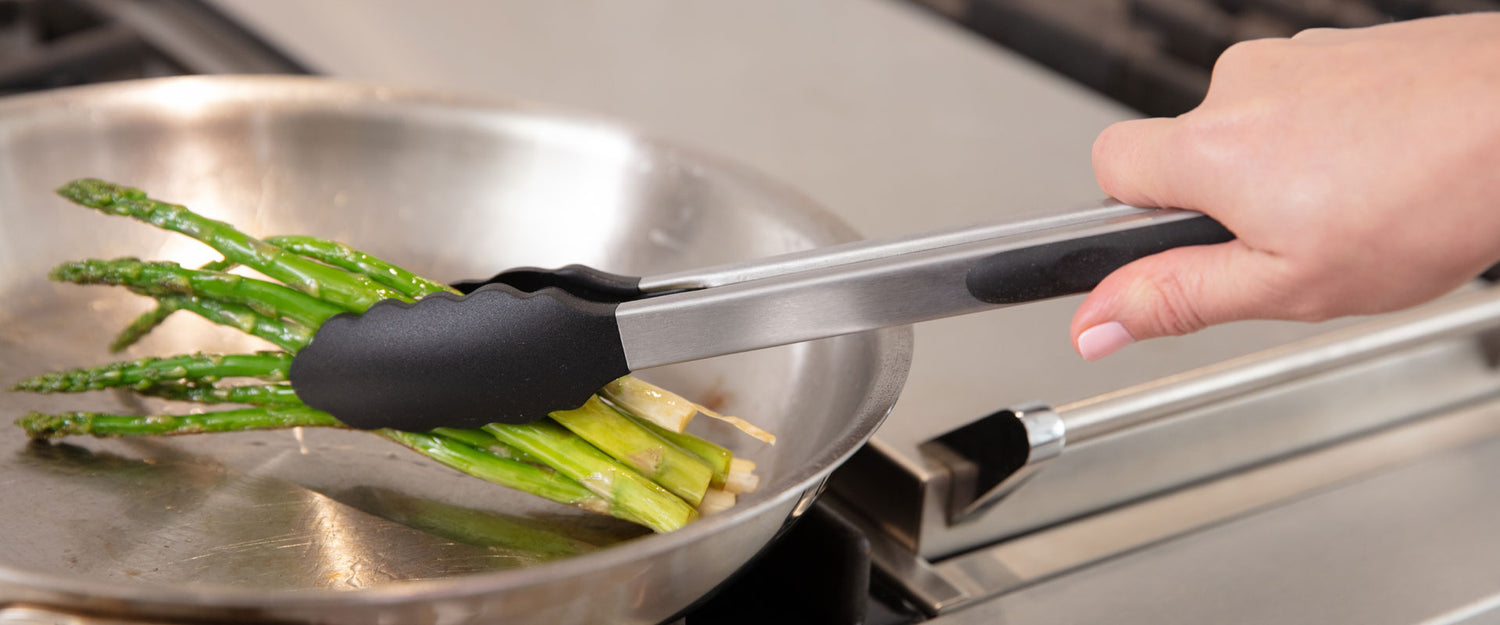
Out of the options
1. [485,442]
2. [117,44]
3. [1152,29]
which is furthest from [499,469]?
[1152,29]

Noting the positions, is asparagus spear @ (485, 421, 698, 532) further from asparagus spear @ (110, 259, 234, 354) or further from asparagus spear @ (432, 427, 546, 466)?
asparagus spear @ (110, 259, 234, 354)

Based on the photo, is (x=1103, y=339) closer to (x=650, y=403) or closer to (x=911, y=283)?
(x=911, y=283)

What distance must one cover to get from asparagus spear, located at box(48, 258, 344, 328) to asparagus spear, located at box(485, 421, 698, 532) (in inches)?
5.6

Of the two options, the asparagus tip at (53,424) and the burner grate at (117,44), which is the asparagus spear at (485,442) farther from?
the burner grate at (117,44)

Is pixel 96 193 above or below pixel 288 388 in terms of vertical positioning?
above

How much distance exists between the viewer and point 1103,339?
0.60 m

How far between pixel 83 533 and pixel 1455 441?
939 mm

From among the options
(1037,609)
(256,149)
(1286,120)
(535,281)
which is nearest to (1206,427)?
(1037,609)

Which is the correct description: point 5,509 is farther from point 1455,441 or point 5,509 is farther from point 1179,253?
point 1455,441

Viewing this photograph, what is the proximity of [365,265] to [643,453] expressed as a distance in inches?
8.6

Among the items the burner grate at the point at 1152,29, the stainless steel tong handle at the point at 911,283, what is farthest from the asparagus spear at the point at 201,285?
the burner grate at the point at 1152,29

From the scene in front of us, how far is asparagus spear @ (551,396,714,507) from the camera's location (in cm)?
68

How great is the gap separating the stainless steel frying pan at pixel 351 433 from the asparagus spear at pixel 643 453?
4 cm

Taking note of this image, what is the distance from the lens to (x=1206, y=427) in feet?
2.65
